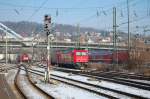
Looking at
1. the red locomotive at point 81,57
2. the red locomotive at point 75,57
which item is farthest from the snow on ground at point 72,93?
the red locomotive at point 81,57

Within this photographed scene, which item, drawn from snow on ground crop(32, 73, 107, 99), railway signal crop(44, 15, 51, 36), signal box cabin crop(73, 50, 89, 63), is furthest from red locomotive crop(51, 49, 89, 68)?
snow on ground crop(32, 73, 107, 99)

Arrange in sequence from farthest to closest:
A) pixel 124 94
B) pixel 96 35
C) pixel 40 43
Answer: pixel 96 35 < pixel 40 43 < pixel 124 94

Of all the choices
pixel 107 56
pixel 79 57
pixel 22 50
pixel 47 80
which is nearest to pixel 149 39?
pixel 107 56

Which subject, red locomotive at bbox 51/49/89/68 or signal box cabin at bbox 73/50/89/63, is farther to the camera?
red locomotive at bbox 51/49/89/68

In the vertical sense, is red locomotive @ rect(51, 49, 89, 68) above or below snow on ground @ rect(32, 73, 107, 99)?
above

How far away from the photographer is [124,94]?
17.8 meters

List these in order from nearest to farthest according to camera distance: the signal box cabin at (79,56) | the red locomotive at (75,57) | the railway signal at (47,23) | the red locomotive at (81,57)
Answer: the railway signal at (47,23)
the signal box cabin at (79,56)
the red locomotive at (75,57)
the red locomotive at (81,57)

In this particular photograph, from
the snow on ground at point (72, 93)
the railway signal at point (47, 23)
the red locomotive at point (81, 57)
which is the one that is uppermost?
the railway signal at point (47, 23)

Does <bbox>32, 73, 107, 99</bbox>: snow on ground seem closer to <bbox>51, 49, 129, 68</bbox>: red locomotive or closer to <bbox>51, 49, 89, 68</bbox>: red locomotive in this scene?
<bbox>51, 49, 89, 68</bbox>: red locomotive

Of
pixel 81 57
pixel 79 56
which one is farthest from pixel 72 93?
pixel 81 57

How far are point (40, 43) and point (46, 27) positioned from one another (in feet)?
314

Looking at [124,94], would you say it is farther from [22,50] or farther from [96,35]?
[22,50]

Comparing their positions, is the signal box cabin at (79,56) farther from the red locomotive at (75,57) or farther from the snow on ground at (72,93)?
the snow on ground at (72,93)

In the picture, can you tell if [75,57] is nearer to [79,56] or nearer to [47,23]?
[79,56]
